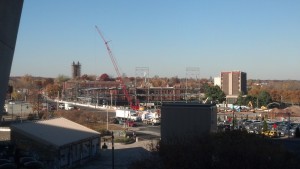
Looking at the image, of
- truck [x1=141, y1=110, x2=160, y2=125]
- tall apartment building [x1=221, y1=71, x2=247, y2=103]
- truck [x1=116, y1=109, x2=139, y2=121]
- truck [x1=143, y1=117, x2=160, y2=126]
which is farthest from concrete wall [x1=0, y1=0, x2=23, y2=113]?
tall apartment building [x1=221, y1=71, x2=247, y2=103]

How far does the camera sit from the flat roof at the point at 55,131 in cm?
1788

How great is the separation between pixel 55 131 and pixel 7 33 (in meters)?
15.1

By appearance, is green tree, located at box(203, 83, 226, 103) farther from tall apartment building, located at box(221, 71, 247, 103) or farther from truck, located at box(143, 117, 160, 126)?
tall apartment building, located at box(221, 71, 247, 103)

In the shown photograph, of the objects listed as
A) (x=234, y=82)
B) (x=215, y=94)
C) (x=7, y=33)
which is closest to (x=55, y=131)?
(x=7, y=33)

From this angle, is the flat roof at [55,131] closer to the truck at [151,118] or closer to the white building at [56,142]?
the white building at [56,142]

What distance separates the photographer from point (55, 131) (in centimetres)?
1952

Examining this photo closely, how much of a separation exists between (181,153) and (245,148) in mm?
1680

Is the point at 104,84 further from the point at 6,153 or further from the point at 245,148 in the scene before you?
the point at 245,148

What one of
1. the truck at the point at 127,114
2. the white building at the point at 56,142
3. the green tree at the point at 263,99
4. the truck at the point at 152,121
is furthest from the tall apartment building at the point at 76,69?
the white building at the point at 56,142

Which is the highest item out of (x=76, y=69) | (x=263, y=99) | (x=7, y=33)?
(x=76, y=69)

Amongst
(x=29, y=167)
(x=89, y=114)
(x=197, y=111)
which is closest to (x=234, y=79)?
(x=89, y=114)

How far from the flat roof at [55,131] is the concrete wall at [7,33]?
40.5 feet

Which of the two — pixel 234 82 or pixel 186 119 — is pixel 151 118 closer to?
pixel 186 119

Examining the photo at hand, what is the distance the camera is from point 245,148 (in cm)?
1082
